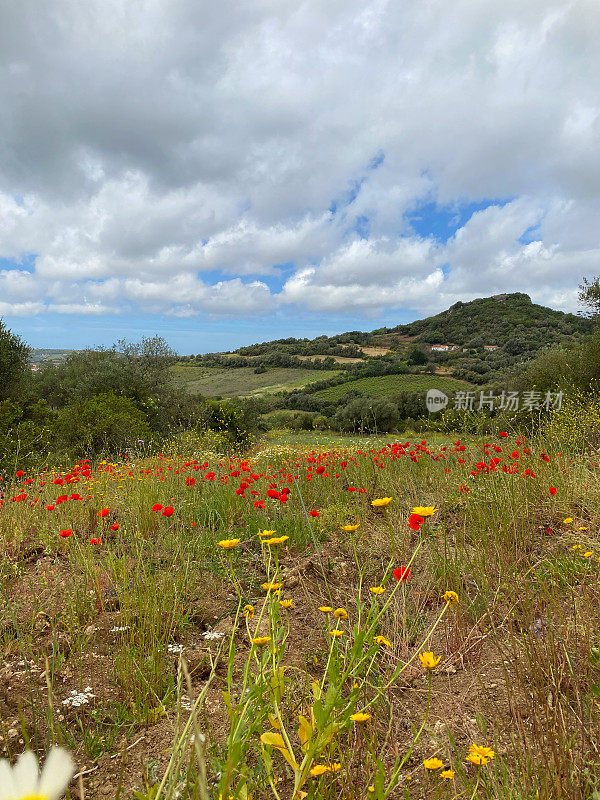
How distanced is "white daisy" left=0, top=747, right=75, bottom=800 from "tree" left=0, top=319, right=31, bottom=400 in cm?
1710

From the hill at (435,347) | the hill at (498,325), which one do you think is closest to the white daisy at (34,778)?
the hill at (435,347)

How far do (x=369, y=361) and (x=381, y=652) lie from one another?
6857 cm

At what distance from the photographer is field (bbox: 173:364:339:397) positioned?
50812 mm

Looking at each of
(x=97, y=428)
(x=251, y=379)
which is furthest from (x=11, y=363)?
(x=251, y=379)

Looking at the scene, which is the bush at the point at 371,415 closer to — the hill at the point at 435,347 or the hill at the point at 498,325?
the hill at the point at 435,347

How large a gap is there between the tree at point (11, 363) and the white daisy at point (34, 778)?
673 inches

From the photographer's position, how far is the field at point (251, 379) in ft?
167

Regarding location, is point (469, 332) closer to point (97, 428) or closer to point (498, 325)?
point (498, 325)

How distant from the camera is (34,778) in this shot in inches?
19.8

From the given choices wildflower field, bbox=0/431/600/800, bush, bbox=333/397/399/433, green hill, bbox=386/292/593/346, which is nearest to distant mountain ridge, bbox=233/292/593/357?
green hill, bbox=386/292/593/346

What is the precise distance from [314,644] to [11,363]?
674 inches

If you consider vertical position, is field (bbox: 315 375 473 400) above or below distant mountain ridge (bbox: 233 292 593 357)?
below

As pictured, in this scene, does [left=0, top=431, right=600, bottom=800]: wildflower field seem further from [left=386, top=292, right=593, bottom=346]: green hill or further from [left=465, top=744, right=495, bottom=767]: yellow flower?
[left=386, top=292, right=593, bottom=346]: green hill

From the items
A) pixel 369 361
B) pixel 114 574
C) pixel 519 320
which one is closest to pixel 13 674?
pixel 114 574
